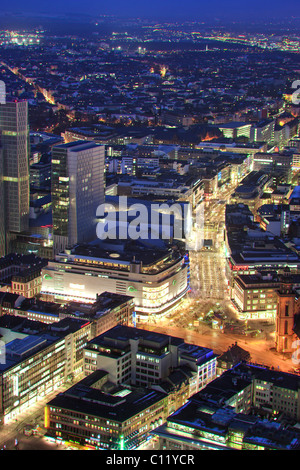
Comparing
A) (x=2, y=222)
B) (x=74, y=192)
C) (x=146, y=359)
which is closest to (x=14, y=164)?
(x=2, y=222)

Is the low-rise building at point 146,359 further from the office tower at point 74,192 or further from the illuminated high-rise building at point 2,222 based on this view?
the illuminated high-rise building at point 2,222

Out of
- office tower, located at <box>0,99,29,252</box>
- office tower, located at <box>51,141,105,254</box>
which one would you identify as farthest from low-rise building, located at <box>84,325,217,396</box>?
office tower, located at <box>0,99,29,252</box>

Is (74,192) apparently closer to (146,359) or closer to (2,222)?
(2,222)

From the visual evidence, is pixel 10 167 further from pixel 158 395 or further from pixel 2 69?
pixel 2 69

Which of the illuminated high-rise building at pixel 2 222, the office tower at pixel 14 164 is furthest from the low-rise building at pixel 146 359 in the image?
the office tower at pixel 14 164

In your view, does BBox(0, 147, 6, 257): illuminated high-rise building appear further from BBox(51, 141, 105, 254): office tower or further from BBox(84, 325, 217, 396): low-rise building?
BBox(84, 325, 217, 396): low-rise building
